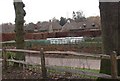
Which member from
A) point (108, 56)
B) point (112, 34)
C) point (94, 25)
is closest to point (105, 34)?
point (112, 34)

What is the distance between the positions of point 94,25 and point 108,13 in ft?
254

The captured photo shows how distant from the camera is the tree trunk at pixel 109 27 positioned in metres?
6.97

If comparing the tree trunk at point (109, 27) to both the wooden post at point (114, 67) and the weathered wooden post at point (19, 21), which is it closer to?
the wooden post at point (114, 67)

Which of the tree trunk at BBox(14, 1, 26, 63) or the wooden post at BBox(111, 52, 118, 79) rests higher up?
the tree trunk at BBox(14, 1, 26, 63)

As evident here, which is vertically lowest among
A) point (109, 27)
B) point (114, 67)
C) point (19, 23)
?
point (114, 67)

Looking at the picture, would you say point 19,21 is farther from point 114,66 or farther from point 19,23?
point 114,66

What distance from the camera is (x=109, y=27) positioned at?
23.1 feet

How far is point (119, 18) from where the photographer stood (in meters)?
7.02

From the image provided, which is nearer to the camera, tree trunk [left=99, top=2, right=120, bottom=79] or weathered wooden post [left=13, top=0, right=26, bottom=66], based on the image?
tree trunk [left=99, top=2, right=120, bottom=79]

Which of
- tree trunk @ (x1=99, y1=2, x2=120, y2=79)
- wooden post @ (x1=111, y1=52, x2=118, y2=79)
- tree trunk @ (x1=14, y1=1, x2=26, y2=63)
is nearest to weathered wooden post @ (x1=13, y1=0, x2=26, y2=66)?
tree trunk @ (x1=14, y1=1, x2=26, y2=63)

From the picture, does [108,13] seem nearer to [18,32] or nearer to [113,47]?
[113,47]

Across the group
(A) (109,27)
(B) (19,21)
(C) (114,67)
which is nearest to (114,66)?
(C) (114,67)

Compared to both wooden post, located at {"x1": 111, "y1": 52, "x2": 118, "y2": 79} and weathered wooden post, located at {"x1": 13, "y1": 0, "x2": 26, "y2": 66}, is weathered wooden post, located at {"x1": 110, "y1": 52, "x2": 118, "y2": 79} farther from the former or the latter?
weathered wooden post, located at {"x1": 13, "y1": 0, "x2": 26, "y2": 66}

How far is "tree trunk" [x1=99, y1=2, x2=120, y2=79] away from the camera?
697 centimetres
